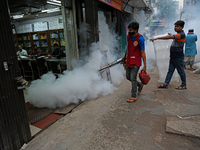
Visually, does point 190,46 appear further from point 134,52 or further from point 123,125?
point 123,125

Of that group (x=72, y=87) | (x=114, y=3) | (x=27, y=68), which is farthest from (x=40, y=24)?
(x=72, y=87)

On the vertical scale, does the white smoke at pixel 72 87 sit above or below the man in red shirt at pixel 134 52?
below

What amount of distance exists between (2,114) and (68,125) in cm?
124

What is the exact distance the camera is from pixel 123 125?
9.07 feet

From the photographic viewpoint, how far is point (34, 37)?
1017cm

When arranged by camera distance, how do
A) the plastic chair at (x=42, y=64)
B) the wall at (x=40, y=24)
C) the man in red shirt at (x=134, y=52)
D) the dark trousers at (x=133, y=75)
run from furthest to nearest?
the wall at (x=40, y=24)
the plastic chair at (x=42, y=64)
the dark trousers at (x=133, y=75)
the man in red shirt at (x=134, y=52)

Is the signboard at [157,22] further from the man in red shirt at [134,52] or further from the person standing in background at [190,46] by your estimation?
the man in red shirt at [134,52]

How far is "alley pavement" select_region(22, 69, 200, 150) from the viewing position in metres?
2.27

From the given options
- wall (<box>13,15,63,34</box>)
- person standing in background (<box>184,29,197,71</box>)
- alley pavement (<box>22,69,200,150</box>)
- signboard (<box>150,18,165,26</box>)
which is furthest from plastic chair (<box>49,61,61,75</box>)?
signboard (<box>150,18,165,26</box>)

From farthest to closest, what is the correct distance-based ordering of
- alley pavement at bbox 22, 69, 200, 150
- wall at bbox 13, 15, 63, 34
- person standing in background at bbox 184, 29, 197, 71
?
1. wall at bbox 13, 15, 63, 34
2. person standing in background at bbox 184, 29, 197, 71
3. alley pavement at bbox 22, 69, 200, 150

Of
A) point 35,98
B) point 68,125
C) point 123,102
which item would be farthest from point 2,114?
point 123,102

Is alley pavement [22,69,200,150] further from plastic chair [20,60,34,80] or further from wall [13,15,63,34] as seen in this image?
wall [13,15,63,34]

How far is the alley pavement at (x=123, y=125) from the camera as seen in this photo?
2.27m

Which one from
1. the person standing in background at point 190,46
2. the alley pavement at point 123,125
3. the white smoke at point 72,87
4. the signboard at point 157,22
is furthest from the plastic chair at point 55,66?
the signboard at point 157,22
